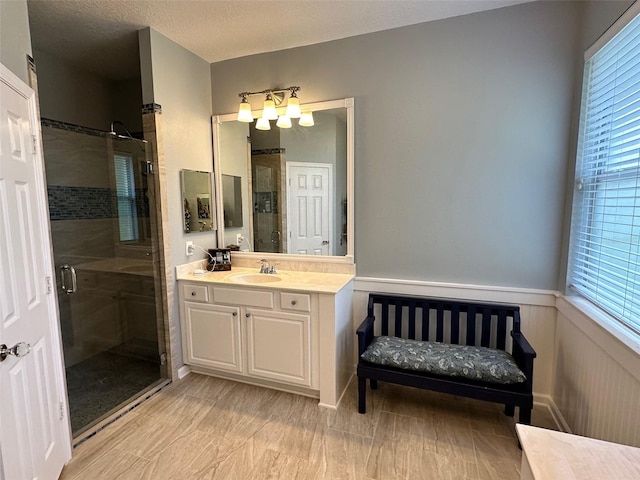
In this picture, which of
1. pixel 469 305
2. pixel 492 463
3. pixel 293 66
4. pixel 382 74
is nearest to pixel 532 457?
pixel 492 463

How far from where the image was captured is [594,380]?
1.69 metres

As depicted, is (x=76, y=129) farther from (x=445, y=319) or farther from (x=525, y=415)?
(x=525, y=415)

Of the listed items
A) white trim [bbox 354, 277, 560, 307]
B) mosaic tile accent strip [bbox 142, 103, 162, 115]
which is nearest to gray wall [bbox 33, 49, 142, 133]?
mosaic tile accent strip [bbox 142, 103, 162, 115]

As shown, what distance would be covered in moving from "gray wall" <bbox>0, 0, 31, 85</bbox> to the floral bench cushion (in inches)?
95.1

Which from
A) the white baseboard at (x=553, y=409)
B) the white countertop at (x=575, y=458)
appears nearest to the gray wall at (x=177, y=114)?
the white countertop at (x=575, y=458)

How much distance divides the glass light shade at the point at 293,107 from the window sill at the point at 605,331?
2.31 metres

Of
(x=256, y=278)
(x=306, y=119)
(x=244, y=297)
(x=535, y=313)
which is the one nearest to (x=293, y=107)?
(x=306, y=119)

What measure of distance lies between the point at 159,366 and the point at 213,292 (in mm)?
869

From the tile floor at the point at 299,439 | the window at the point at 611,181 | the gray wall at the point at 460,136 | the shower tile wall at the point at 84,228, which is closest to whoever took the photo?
the window at the point at 611,181

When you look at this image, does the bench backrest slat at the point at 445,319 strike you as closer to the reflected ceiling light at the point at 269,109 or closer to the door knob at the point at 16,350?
the reflected ceiling light at the point at 269,109

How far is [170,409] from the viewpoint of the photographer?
2.26 metres

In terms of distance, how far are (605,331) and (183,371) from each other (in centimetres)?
284

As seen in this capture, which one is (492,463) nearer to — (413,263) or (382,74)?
(413,263)

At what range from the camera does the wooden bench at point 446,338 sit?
1883mm
